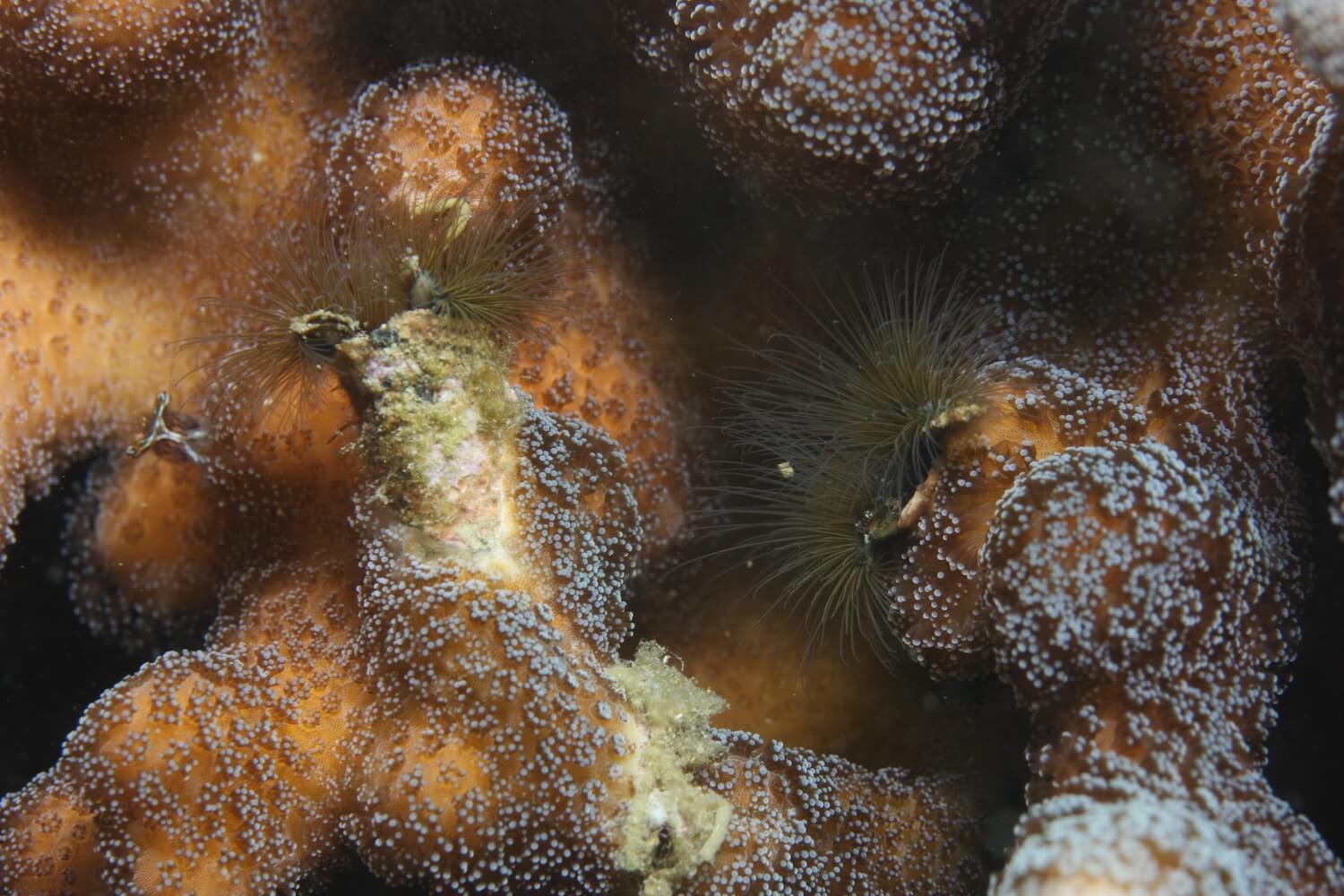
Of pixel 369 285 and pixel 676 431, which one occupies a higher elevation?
pixel 369 285

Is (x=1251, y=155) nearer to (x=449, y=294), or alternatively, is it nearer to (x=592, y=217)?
(x=592, y=217)

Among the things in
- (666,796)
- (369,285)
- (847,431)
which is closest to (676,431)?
(847,431)

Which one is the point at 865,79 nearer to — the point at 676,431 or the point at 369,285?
the point at 676,431

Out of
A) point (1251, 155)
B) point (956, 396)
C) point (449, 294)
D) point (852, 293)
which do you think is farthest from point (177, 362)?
point (1251, 155)

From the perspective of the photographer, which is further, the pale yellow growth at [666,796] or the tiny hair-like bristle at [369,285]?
the tiny hair-like bristle at [369,285]

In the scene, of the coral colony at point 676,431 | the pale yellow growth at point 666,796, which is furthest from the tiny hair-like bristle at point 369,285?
the pale yellow growth at point 666,796

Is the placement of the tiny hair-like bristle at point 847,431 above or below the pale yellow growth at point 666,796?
above

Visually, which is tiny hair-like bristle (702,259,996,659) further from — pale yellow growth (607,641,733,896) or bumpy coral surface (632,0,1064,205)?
pale yellow growth (607,641,733,896)

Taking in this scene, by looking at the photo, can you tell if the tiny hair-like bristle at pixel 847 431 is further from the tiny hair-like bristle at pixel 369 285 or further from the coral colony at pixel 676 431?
the tiny hair-like bristle at pixel 369 285
